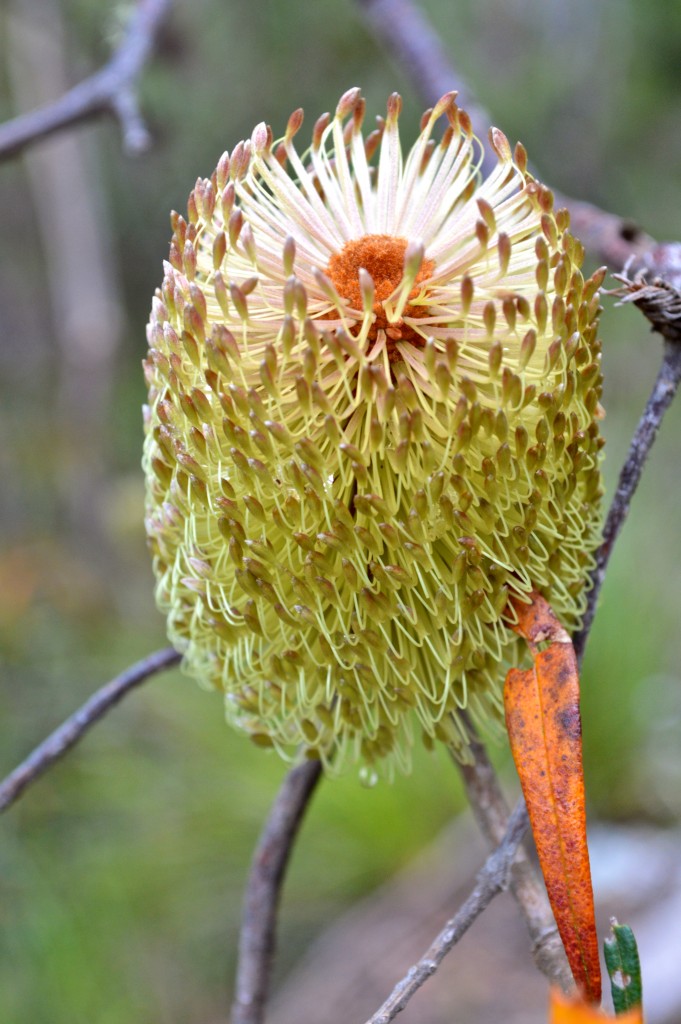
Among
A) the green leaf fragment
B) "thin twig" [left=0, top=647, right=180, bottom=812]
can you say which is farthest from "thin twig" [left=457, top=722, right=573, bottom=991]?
"thin twig" [left=0, top=647, right=180, bottom=812]

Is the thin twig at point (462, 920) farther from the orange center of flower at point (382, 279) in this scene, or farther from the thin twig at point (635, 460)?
the orange center of flower at point (382, 279)

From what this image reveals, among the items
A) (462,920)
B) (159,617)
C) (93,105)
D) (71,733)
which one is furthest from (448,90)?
(159,617)

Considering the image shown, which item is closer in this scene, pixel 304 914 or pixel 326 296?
pixel 326 296

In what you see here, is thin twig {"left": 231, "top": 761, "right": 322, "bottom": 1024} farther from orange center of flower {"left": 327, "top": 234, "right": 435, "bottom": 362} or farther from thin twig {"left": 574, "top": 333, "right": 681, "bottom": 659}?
orange center of flower {"left": 327, "top": 234, "right": 435, "bottom": 362}

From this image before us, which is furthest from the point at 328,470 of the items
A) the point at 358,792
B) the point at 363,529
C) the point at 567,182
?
the point at 567,182

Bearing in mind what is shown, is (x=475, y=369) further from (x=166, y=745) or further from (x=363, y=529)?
(x=166, y=745)

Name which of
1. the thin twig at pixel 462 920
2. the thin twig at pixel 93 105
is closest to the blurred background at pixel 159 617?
the thin twig at pixel 93 105
